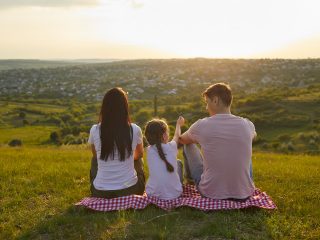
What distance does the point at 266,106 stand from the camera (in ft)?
205

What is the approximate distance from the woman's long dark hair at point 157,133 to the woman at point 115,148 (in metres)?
0.18

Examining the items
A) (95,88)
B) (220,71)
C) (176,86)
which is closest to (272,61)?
(220,71)

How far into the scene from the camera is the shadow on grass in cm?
626

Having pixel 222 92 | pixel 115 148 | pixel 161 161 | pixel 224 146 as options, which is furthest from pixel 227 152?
pixel 115 148

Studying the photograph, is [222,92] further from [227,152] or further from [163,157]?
[163,157]

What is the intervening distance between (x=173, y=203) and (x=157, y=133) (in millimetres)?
1127

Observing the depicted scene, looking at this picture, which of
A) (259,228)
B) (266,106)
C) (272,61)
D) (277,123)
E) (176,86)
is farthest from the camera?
(272,61)

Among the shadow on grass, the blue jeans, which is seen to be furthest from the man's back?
the blue jeans

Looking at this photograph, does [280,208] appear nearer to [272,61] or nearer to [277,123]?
[277,123]

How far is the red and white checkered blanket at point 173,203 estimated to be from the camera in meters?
7.28

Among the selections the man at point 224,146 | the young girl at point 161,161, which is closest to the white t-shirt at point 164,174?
the young girl at point 161,161

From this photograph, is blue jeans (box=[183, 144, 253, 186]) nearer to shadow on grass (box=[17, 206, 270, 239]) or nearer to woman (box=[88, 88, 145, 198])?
woman (box=[88, 88, 145, 198])

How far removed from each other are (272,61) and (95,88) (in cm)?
6066

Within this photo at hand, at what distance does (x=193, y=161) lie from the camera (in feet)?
26.9
